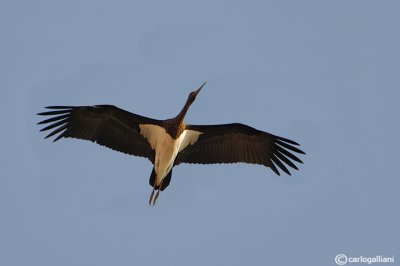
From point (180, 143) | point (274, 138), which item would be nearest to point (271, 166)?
point (274, 138)

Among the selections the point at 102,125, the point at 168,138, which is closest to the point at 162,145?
the point at 168,138

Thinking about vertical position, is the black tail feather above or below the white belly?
below

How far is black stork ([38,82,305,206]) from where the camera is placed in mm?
19469

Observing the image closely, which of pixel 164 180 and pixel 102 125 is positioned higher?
pixel 102 125

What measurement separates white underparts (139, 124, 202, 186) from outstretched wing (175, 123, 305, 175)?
46 centimetres

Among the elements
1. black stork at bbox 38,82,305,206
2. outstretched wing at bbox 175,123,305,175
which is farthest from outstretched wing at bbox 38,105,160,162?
outstretched wing at bbox 175,123,305,175

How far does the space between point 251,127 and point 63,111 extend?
14.6ft

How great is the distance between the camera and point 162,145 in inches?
768

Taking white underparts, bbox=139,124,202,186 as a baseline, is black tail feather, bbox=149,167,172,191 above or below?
below

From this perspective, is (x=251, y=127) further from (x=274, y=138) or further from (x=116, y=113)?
(x=116, y=113)

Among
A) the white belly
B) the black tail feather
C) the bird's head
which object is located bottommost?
the black tail feather

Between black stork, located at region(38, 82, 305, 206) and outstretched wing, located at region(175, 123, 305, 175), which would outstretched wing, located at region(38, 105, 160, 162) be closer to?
black stork, located at region(38, 82, 305, 206)

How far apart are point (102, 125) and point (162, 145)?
1487mm

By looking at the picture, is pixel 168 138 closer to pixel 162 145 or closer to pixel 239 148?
pixel 162 145
